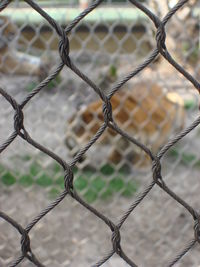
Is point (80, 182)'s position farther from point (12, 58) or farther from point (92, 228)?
point (12, 58)

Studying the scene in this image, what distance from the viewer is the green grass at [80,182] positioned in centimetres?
228

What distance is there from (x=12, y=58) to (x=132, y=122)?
0.70 m

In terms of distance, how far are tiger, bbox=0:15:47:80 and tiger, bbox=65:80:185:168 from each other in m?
0.33

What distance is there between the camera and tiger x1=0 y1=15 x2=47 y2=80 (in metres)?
2.19

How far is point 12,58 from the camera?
95.2 inches

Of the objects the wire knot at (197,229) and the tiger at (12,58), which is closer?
the wire knot at (197,229)

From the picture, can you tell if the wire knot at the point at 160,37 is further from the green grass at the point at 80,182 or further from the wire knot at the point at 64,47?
the green grass at the point at 80,182

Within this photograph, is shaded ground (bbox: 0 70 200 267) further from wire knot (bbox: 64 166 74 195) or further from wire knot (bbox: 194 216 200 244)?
wire knot (bbox: 64 166 74 195)

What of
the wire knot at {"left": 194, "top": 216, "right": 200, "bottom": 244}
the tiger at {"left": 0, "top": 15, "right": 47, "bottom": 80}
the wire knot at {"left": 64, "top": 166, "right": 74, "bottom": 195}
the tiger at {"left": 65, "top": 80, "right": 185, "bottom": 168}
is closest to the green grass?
the tiger at {"left": 65, "top": 80, "right": 185, "bottom": 168}

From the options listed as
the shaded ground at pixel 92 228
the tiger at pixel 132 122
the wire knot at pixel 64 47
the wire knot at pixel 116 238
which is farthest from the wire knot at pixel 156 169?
the tiger at pixel 132 122

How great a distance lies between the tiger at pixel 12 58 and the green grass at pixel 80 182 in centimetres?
47

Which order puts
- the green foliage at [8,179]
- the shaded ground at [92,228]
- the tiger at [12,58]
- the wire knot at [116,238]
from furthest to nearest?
the green foliage at [8,179] → the tiger at [12,58] → the shaded ground at [92,228] → the wire knot at [116,238]

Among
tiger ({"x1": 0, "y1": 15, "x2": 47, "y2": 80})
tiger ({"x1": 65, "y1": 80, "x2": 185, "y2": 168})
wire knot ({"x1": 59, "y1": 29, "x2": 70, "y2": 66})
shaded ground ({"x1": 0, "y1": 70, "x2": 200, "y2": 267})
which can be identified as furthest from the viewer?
tiger ({"x1": 65, "y1": 80, "x2": 185, "y2": 168})

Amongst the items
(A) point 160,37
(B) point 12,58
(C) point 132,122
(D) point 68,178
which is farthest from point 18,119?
(C) point 132,122
